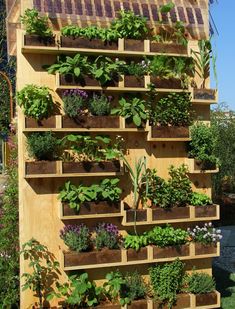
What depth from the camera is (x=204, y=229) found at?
629cm

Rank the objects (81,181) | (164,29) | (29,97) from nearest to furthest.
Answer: (29,97) < (81,181) < (164,29)

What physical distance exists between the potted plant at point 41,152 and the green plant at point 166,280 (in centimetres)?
183

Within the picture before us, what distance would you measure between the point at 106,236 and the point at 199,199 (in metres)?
1.34

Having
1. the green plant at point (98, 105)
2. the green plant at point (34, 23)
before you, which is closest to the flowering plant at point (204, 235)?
the green plant at point (98, 105)

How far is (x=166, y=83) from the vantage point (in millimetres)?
6188

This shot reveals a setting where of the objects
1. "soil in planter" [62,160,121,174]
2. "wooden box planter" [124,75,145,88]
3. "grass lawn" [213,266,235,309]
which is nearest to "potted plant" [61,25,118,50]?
"wooden box planter" [124,75,145,88]

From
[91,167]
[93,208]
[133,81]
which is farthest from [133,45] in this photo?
[93,208]

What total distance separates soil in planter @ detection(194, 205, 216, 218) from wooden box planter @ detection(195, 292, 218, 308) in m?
0.99

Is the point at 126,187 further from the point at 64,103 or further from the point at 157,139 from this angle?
the point at 64,103

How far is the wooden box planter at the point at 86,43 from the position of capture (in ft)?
19.0

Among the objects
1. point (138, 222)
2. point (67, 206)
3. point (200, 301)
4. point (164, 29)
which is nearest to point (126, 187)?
point (138, 222)

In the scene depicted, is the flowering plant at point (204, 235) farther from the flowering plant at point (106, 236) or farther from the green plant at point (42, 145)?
the green plant at point (42, 145)

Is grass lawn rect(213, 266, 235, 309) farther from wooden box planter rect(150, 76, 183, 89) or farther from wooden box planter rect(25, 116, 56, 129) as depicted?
wooden box planter rect(25, 116, 56, 129)

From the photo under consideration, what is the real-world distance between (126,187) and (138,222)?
489mm
